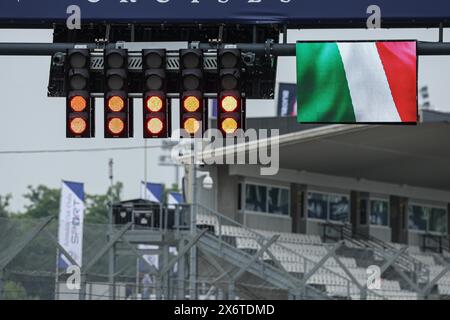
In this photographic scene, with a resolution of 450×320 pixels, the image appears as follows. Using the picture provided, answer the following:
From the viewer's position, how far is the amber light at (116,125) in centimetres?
1598

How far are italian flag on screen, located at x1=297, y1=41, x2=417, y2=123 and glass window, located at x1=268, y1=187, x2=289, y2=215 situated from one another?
28.9m

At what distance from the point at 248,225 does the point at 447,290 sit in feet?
22.1

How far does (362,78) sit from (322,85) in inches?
19.4

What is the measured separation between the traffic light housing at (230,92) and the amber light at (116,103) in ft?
3.86

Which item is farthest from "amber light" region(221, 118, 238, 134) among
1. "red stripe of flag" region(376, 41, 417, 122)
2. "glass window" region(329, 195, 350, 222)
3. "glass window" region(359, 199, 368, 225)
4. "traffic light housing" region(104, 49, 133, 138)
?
"glass window" region(359, 199, 368, 225)

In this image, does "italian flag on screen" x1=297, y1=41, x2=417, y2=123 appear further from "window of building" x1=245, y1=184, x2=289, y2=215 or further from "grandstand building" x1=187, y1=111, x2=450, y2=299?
"window of building" x1=245, y1=184, x2=289, y2=215

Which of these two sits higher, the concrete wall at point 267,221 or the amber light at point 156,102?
the amber light at point 156,102

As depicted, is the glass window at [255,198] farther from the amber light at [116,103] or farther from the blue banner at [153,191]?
the amber light at [116,103]

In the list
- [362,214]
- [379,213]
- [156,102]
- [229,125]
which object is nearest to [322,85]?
[229,125]

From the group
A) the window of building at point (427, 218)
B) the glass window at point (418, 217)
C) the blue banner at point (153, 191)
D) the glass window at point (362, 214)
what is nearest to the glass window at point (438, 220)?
the window of building at point (427, 218)

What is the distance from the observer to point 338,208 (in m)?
48.3

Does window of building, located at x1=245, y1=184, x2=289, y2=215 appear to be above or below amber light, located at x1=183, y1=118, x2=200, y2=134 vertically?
below

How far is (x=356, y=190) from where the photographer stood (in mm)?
49031

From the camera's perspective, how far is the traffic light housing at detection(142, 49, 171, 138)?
52.4 feet
